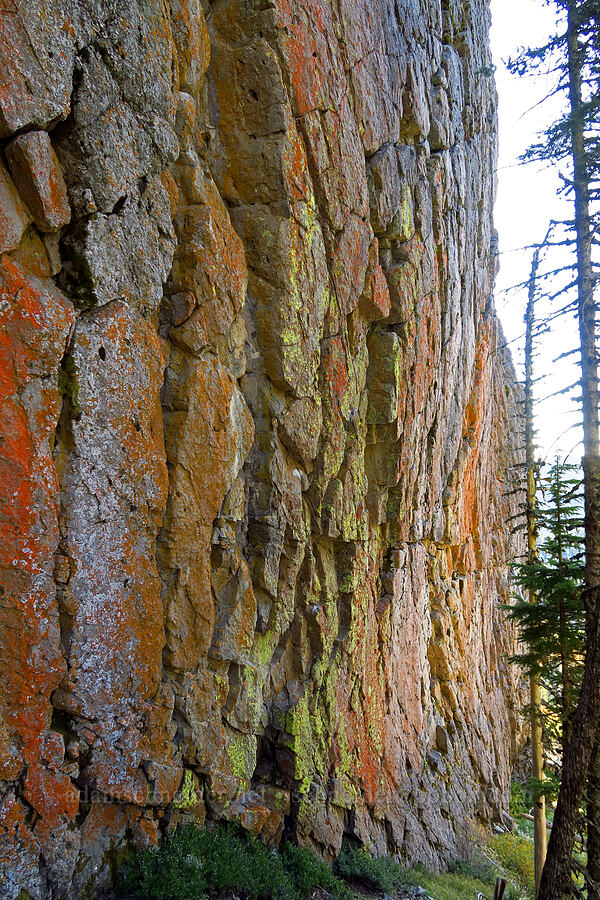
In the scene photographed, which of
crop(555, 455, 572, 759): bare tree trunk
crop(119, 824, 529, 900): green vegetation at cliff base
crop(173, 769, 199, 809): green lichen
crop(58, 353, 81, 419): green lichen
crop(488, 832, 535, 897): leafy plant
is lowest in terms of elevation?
crop(488, 832, 535, 897): leafy plant

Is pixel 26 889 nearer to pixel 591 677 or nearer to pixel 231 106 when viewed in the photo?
pixel 591 677

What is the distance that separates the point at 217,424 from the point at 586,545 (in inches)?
295

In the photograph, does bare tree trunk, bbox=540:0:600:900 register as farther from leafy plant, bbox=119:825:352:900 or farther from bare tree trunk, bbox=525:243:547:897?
leafy plant, bbox=119:825:352:900

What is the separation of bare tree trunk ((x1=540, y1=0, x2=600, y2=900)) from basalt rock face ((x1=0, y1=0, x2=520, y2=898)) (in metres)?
4.15

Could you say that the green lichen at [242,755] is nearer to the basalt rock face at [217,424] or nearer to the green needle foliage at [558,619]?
the basalt rock face at [217,424]

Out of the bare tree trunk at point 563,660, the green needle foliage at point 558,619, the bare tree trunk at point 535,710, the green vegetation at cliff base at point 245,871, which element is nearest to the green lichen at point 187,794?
the green vegetation at cliff base at point 245,871

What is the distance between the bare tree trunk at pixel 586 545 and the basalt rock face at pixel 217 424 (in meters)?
4.15

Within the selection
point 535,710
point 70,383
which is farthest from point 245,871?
point 535,710

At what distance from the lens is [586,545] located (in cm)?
1027

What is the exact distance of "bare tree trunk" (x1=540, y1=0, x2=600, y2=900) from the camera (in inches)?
338

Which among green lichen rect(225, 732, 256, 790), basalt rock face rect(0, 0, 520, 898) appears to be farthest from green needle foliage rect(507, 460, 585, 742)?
green lichen rect(225, 732, 256, 790)

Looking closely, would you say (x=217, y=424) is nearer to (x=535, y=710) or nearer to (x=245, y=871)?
(x=245, y=871)

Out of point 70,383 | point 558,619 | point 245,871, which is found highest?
point 70,383

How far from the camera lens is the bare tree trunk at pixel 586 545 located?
8.59 metres
